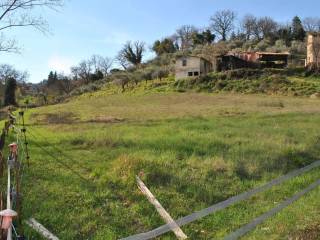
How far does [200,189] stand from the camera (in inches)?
343

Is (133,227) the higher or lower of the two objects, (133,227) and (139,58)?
the lower

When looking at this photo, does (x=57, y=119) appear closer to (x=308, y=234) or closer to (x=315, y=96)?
(x=308, y=234)

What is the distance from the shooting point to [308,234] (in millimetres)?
6203

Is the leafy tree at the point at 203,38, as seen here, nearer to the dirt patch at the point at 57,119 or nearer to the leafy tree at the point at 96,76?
the leafy tree at the point at 96,76

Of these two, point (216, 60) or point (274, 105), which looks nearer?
point (274, 105)

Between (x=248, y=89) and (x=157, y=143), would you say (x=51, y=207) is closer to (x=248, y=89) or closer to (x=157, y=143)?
(x=157, y=143)

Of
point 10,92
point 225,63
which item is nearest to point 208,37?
point 225,63

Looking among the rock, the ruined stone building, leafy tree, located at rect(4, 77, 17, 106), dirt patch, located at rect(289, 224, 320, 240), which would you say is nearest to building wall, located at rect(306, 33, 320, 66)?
the ruined stone building

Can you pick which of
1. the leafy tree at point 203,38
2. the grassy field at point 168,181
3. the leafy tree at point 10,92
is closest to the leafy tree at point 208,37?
the leafy tree at point 203,38

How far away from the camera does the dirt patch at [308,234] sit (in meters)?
6.09

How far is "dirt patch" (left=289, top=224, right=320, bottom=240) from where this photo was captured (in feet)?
20.0

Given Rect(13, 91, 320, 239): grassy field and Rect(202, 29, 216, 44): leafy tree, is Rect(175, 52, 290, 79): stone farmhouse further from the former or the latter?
Rect(13, 91, 320, 239): grassy field

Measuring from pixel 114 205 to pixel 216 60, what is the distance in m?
61.3

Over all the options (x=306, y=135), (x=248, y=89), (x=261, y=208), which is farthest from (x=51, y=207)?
(x=248, y=89)
